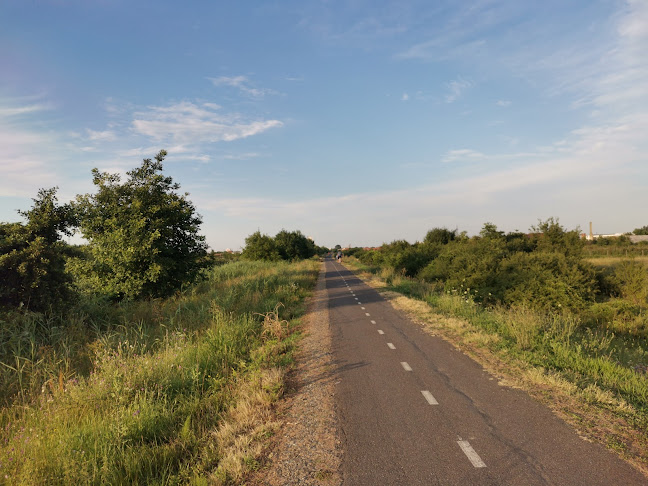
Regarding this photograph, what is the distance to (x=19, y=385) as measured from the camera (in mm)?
6238

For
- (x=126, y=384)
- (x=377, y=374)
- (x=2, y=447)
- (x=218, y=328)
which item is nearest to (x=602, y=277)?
(x=377, y=374)

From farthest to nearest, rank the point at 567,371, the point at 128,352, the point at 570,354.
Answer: the point at 570,354 → the point at 128,352 → the point at 567,371

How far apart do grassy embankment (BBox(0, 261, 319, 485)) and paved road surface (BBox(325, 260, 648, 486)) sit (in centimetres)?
131

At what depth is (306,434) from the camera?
14.7 feet

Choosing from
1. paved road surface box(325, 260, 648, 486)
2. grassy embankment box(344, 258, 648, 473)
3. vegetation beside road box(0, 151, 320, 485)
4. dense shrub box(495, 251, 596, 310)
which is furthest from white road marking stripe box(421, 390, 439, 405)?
dense shrub box(495, 251, 596, 310)

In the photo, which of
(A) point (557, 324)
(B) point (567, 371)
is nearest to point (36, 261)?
(B) point (567, 371)

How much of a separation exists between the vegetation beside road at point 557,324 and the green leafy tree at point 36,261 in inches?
430

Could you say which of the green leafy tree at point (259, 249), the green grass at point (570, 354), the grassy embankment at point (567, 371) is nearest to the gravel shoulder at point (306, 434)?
the grassy embankment at point (567, 371)

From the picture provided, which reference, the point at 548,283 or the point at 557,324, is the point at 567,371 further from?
the point at 548,283

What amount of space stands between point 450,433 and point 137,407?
13.4ft

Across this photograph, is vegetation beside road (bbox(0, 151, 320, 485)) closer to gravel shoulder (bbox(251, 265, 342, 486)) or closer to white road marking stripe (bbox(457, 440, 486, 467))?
gravel shoulder (bbox(251, 265, 342, 486))

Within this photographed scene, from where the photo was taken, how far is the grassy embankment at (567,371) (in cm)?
439

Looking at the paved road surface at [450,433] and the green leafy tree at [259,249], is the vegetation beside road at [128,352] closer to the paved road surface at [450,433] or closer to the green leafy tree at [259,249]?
the paved road surface at [450,433]

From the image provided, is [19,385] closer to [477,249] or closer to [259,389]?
[259,389]
